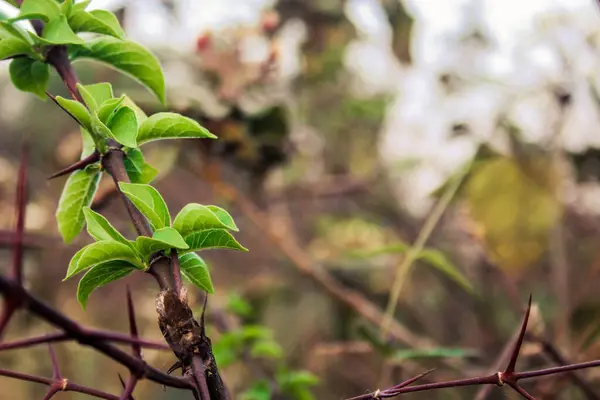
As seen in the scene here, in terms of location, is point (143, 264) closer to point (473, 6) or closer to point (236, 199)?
point (236, 199)

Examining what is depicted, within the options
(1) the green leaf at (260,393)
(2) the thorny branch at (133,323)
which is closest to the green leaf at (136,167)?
(2) the thorny branch at (133,323)

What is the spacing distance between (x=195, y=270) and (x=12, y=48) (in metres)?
0.12

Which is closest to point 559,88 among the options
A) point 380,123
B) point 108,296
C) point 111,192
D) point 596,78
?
point 596,78

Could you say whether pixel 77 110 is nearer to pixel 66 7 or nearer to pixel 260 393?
pixel 66 7

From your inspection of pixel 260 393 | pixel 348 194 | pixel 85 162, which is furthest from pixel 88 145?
pixel 348 194

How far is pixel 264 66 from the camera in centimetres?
61

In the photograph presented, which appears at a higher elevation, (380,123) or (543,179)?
(380,123)

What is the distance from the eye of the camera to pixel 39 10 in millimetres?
233

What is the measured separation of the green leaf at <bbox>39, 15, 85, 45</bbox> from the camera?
224 millimetres

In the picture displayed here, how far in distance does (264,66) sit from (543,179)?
33cm

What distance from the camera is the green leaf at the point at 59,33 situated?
224 mm

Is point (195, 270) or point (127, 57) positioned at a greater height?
point (127, 57)

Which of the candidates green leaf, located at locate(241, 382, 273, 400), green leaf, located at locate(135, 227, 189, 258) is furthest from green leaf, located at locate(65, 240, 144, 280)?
green leaf, located at locate(241, 382, 273, 400)

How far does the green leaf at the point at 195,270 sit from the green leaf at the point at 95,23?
0.10m
